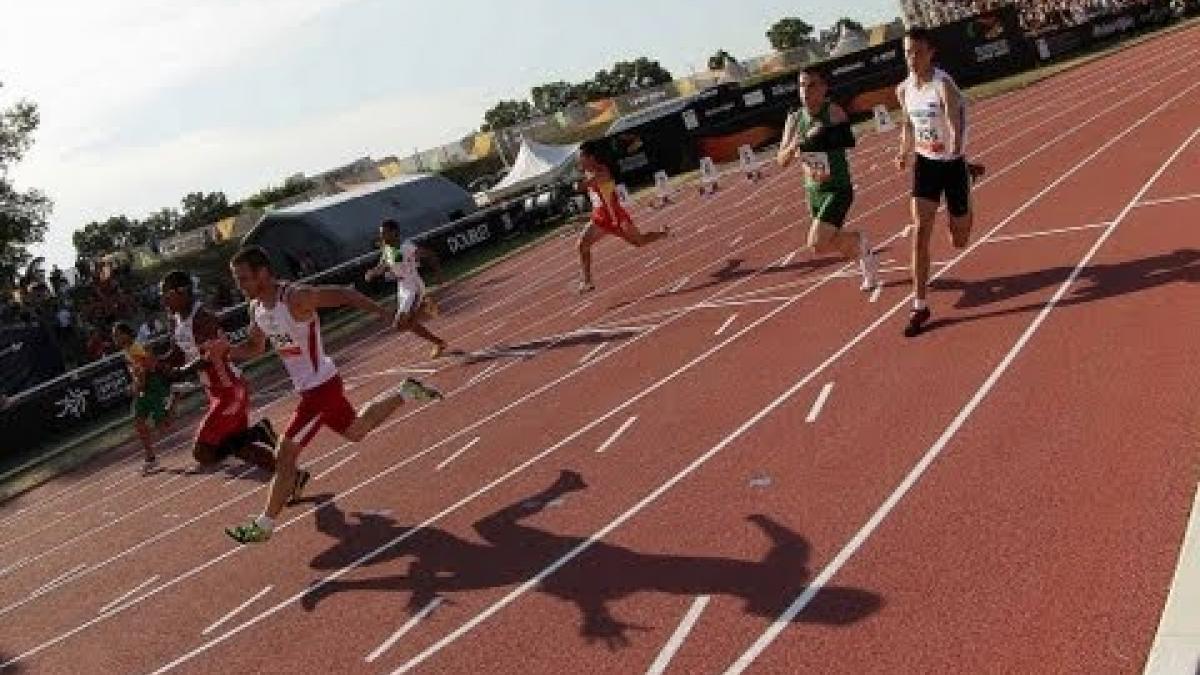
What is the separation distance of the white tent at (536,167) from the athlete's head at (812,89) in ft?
96.7

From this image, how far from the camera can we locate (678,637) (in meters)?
5.39

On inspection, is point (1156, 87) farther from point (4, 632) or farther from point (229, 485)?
point (4, 632)

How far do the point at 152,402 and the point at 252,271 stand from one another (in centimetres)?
738

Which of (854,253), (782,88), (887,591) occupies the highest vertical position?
(782,88)

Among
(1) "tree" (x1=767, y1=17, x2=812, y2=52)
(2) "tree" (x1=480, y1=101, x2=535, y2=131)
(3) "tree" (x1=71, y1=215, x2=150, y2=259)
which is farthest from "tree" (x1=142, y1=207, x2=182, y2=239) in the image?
(1) "tree" (x1=767, y1=17, x2=812, y2=52)

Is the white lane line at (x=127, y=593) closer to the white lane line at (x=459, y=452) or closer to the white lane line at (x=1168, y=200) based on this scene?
the white lane line at (x=459, y=452)

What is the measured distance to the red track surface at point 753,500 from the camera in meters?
5.12

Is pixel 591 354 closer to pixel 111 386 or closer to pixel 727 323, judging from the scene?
pixel 727 323

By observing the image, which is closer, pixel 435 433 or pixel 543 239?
pixel 435 433

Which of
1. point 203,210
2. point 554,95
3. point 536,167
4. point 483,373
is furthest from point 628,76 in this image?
point 483,373

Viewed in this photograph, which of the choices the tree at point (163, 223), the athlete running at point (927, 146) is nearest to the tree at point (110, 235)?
the tree at point (163, 223)

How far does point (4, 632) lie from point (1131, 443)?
8.62 metres

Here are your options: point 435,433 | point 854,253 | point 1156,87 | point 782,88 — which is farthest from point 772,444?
point 782,88

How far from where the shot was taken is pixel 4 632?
31.0 ft
